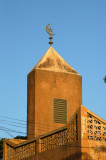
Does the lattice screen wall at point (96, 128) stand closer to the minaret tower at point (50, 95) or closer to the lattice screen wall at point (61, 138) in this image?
the lattice screen wall at point (61, 138)

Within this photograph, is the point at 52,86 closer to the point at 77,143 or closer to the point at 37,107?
the point at 37,107

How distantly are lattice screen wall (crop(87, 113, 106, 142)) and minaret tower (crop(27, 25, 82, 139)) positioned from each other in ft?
17.7

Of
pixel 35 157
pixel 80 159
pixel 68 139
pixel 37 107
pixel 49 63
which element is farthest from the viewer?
pixel 49 63

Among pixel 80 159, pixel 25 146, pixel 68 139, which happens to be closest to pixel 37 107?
pixel 25 146

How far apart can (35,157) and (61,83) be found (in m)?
5.72

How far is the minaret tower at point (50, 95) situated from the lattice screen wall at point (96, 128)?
538 cm

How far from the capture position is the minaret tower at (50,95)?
81.1 feet

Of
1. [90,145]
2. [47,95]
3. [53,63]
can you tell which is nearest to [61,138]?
[90,145]

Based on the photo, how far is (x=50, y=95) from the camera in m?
25.3

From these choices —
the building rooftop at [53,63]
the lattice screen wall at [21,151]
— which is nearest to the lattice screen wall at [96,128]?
the lattice screen wall at [21,151]

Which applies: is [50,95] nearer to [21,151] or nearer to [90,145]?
[21,151]

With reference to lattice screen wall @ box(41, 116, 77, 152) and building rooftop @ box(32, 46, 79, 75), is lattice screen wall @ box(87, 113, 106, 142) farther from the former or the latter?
building rooftop @ box(32, 46, 79, 75)

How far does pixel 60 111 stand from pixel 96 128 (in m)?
5.81

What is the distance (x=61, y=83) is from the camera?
25.8 meters
